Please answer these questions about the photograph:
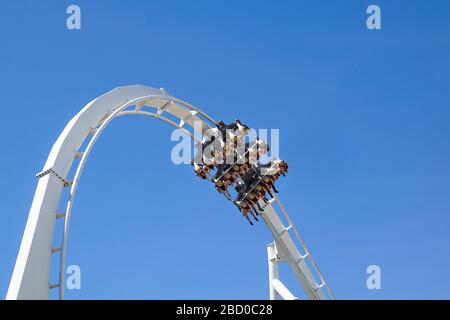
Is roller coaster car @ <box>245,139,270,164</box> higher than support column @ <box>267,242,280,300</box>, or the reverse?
roller coaster car @ <box>245,139,270,164</box>

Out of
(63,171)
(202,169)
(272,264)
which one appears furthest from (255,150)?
(63,171)

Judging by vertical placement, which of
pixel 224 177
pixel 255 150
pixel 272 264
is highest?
pixel 255 150

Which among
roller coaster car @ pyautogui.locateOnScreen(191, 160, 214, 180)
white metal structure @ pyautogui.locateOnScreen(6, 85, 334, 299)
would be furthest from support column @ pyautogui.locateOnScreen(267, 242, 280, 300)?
roller coaster car @ pyautogui.locateOnScreen(191, 160, 214, 180)

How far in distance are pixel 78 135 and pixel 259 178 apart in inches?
378

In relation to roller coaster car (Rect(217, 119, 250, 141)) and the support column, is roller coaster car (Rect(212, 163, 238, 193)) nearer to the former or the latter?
roller coaster car (Rect(217, 119, 250, 141))

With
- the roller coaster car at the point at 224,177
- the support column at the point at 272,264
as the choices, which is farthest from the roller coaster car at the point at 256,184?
the support column at the point at 272,264

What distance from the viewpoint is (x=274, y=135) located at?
81.4 ft

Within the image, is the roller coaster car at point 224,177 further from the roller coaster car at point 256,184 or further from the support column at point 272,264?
the support column at point 272,264

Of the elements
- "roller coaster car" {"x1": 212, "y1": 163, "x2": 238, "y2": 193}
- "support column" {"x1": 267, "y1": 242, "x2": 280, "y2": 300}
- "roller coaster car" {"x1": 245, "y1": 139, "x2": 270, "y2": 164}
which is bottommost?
"support column" {"x1": 267, "y1": 242, "x2": 280, "y2": 300}

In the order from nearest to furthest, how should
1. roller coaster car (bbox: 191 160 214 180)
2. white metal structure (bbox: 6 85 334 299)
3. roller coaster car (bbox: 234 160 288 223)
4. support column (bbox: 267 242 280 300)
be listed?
white metal structure (bbox: 6 85 334 299) < roller coaster car (bbox: 191 160 214 180) < roller coaster car (bbox: 234 160 288 223) < support column (bbox: 267 242 280 300)

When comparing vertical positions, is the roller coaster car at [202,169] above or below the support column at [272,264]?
above

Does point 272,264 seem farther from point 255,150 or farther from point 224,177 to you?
point 255,150
